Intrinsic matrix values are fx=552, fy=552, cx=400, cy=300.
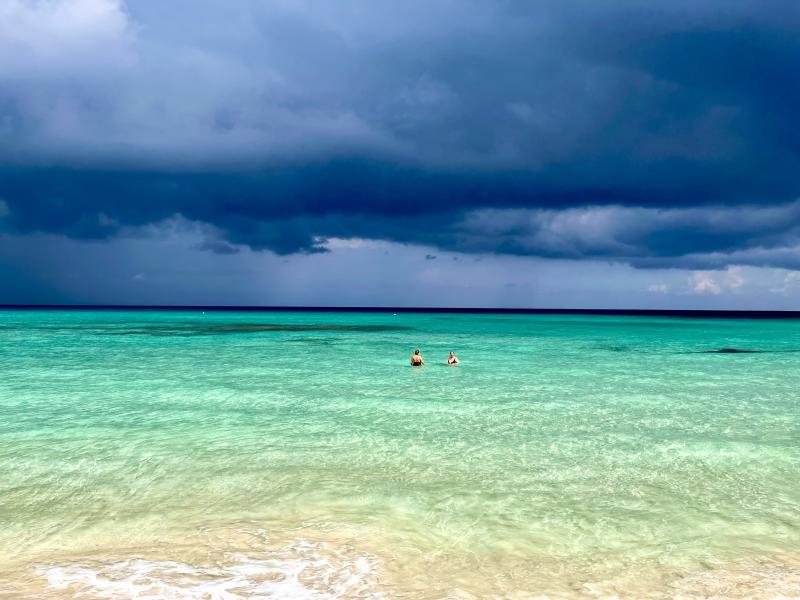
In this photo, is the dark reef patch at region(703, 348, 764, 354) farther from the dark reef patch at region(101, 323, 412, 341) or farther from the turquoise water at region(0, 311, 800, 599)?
the dark reef patch at region(101, 323, 412, 341)

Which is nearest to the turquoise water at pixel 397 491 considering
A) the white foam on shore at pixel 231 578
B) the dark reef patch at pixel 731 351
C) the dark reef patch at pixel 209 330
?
the white foam on shore at pixel 231 578

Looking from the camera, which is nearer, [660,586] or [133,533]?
[660,586]

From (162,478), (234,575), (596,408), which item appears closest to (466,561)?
(234,575)

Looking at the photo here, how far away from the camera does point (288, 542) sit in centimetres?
922

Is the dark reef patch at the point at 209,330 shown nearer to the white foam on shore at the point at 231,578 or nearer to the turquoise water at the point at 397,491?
the turquoise water at the point at 397,491

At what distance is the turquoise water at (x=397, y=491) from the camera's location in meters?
8.12

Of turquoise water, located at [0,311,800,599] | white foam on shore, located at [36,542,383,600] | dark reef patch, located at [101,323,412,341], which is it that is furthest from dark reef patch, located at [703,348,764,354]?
white foam on shore, located at [36,542,383,600]

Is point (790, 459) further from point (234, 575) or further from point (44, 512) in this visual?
point (44, 512)

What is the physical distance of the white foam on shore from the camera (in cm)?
747

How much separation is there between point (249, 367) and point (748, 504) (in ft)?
96.4

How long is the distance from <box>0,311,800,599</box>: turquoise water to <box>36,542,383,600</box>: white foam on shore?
37mm

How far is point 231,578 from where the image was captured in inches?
311

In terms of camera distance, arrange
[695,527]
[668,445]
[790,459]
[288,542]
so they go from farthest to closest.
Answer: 1. [668,445]
2. [790,459]
3. [695,527]
4. [288,542]

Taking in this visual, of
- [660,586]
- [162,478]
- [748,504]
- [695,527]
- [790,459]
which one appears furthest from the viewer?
[790,459]
